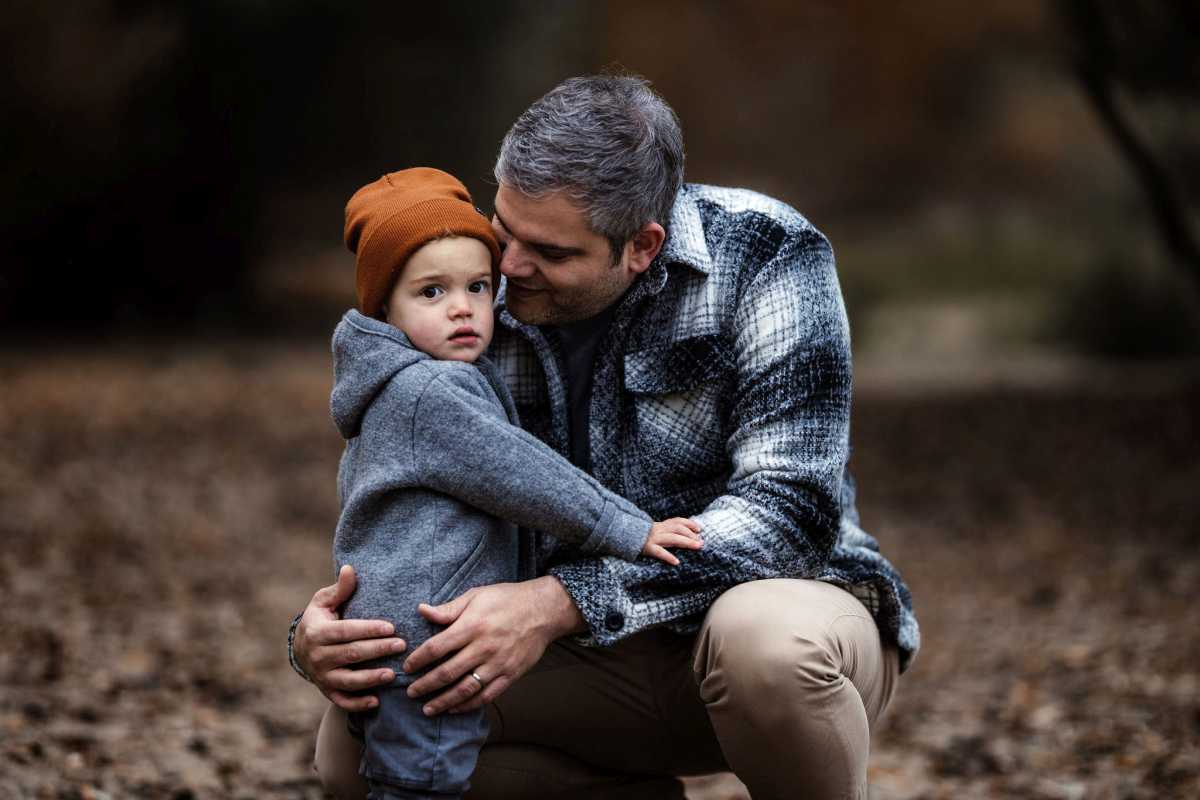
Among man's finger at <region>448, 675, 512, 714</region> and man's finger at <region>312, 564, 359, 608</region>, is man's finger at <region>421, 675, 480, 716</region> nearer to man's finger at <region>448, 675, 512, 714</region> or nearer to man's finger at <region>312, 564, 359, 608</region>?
man's finger at <region>448, 675, 512, 714</region>

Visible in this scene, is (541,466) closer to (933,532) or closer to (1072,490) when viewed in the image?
(933,532)

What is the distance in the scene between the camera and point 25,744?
3457 millimetres

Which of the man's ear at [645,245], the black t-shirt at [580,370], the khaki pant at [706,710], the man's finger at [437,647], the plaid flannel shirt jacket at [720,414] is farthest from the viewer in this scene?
the black t-shirt at [580,370]

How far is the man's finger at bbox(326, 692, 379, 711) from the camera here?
2150mm

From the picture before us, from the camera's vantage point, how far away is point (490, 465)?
2.11m

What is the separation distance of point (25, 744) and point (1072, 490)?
20.2ft

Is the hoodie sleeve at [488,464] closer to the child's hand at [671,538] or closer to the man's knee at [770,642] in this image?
the child's hand at [671,538]

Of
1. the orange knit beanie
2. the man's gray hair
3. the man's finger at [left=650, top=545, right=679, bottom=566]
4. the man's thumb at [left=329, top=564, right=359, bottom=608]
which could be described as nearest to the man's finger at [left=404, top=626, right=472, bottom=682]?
the man's thumb at [left=329, top=564, right=359, bottom=608]

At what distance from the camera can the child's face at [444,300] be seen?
2.18 meters

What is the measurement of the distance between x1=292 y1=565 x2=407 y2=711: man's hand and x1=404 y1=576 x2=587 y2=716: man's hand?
0.19 feet

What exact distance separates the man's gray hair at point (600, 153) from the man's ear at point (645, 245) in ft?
0.06

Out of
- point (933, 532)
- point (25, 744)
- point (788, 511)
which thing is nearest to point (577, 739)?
point (788, 511)

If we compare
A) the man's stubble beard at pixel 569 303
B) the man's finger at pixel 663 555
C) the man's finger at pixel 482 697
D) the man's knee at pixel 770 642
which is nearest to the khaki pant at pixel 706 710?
the man's knee at pixel 770 642

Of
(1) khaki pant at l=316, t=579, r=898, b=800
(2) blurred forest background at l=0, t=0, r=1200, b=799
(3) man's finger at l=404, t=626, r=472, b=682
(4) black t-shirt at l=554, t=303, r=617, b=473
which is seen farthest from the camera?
(2) blurred forest background at l=0, t=0, r=1200, b=799
